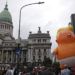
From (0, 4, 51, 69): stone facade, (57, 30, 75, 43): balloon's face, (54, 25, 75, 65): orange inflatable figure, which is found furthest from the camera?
(0, 4, 51, 69): stone facade

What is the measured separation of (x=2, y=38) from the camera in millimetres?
112688

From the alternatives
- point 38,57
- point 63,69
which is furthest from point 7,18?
point 63,69

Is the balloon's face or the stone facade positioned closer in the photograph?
the balloon's face

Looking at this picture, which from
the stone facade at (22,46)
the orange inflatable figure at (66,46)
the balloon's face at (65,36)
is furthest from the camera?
the stone facade at (22,46)

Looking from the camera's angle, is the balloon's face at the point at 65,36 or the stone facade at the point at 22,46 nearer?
the balloon's face at the point at 65,36

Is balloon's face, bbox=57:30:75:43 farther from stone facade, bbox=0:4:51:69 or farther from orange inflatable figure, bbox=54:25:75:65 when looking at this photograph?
stone facade, bbox=0:4:51:69

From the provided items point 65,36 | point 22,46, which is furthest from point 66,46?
point 22,46

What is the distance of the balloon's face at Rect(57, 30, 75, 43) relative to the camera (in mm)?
14523

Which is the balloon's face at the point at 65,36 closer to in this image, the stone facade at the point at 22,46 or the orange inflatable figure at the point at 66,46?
the orange inflatable figure at the point at 66,46

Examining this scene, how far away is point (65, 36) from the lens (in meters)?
14.8

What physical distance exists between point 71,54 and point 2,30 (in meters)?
102

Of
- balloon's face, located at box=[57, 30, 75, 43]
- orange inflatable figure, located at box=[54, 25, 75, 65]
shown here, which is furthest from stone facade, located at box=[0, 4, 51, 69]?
balloon's face, located at box=[57, 30, 75, 43]

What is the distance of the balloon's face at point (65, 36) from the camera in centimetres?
1452

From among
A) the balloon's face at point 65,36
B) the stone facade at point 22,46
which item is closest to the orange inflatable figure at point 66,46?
the balloon's face at point 65,36
